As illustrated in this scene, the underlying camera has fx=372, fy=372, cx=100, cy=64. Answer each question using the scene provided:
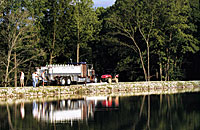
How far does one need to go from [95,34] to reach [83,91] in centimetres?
2204

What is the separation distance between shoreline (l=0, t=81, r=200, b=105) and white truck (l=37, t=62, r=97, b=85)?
3.00m

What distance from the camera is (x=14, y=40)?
50.0m

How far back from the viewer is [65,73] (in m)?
45.0

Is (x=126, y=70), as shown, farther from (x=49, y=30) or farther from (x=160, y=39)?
(x=49, y=30)

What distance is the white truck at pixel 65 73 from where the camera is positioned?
44188 millimetres

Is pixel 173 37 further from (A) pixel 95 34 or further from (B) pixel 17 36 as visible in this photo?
(B) pixel 17 36

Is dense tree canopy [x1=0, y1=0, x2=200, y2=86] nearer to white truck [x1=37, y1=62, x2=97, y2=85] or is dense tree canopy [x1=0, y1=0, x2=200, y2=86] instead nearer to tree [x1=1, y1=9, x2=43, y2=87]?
tree [x1=1, y1=9, x2=43, y2=87]

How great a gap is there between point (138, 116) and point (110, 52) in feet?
135

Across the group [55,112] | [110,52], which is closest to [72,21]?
[110,52]

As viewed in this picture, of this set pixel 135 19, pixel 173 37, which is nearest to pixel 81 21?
pixel 135 19

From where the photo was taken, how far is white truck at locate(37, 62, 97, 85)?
4419 centimetres

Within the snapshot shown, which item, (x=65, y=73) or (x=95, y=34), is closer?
(x=65, y=73)

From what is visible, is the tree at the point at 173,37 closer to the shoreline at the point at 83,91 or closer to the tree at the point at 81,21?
the shoreline at the point at 83,91

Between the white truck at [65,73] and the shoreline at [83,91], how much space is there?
300cm
